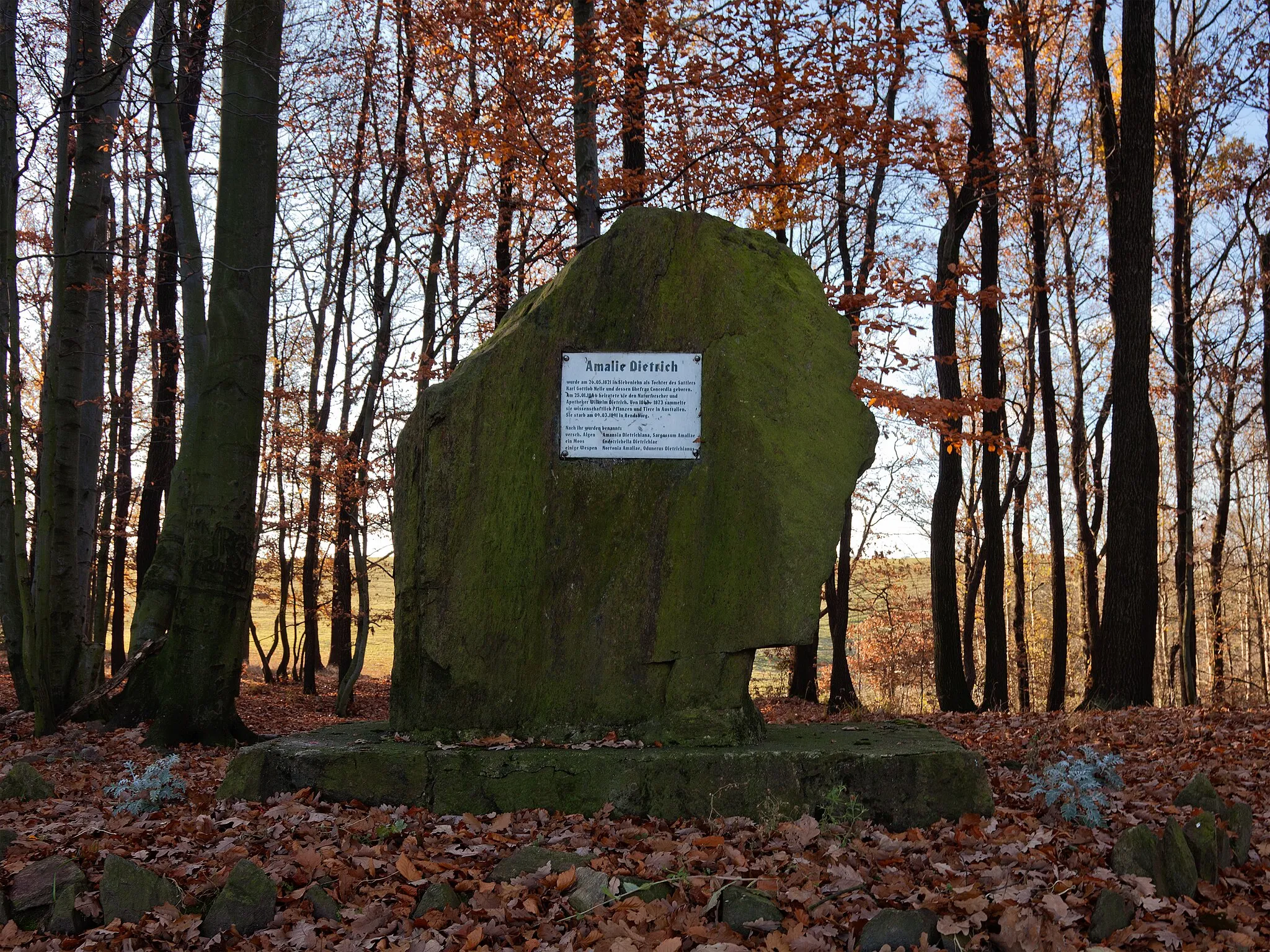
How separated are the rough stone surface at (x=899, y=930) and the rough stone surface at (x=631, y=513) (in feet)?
6.34

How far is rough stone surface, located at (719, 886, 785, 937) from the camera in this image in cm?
344

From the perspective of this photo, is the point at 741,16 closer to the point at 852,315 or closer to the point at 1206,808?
the point at 852,315

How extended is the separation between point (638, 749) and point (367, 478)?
12.3 meters

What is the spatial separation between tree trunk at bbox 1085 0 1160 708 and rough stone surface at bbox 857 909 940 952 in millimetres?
8132

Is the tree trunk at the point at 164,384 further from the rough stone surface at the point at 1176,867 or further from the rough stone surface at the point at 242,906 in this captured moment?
the rough stone surface at the point at 1176,867

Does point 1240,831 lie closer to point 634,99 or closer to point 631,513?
point 631,513

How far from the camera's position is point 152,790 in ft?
16.9

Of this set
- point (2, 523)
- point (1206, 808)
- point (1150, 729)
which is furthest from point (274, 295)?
point (1206, 808)

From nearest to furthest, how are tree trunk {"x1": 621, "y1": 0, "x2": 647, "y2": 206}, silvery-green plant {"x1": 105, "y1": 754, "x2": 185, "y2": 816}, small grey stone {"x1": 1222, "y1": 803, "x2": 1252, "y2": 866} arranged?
small grey stone {"x1": 1222, "y1": 803, "x2": 1252, "y2": 866}
silvery-green plant {"x1": 105, "y1": 754, "x2": 185, "y2": 816}
tree trunk {"x1": 621, "y1": 0, "x2": 647, "y2": 206}

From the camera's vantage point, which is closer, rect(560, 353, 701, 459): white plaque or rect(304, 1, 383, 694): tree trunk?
rect(560, 353, 701, 459): white plaque

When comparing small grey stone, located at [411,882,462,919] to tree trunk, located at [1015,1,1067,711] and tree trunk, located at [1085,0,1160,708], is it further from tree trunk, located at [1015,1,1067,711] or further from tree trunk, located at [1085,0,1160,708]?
tree trunk, located at [1015,1,1067,711]

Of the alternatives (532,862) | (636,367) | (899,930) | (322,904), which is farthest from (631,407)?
(899,930)

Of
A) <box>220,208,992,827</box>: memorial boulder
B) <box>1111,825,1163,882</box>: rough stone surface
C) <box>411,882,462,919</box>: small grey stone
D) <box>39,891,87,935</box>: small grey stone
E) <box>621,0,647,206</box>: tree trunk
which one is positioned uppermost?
<box>621,0,647,206</box>: tree trunk

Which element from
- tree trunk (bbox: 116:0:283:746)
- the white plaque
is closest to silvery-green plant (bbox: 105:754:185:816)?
tree trunk (bbox: 116:0:283:746)
